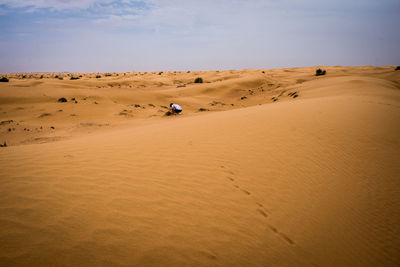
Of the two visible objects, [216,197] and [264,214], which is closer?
[264,214]

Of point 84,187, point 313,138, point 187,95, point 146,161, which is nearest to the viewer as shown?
point 84,187

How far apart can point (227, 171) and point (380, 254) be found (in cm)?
174

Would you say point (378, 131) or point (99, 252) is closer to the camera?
point (99, 252)

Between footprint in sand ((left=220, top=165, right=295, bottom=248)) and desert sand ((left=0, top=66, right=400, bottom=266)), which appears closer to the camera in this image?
desert sand ((left=0, top=66, right=400, bottom=266))

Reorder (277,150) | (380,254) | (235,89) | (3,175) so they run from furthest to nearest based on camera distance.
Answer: (235,89), (277,150), (3,175), (380,254)

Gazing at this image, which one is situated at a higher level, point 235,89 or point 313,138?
point 235,89

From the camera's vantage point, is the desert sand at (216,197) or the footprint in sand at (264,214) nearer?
the desert sand at (216,197)

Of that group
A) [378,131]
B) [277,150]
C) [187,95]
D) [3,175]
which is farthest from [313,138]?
[187,95]

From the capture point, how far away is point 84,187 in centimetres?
239

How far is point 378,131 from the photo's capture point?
3963mm

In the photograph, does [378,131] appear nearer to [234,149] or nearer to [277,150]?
[277,150]

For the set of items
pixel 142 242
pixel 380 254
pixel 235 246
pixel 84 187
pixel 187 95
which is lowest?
pixel 380 254

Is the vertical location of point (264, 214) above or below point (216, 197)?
below

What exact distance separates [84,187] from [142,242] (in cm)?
112
